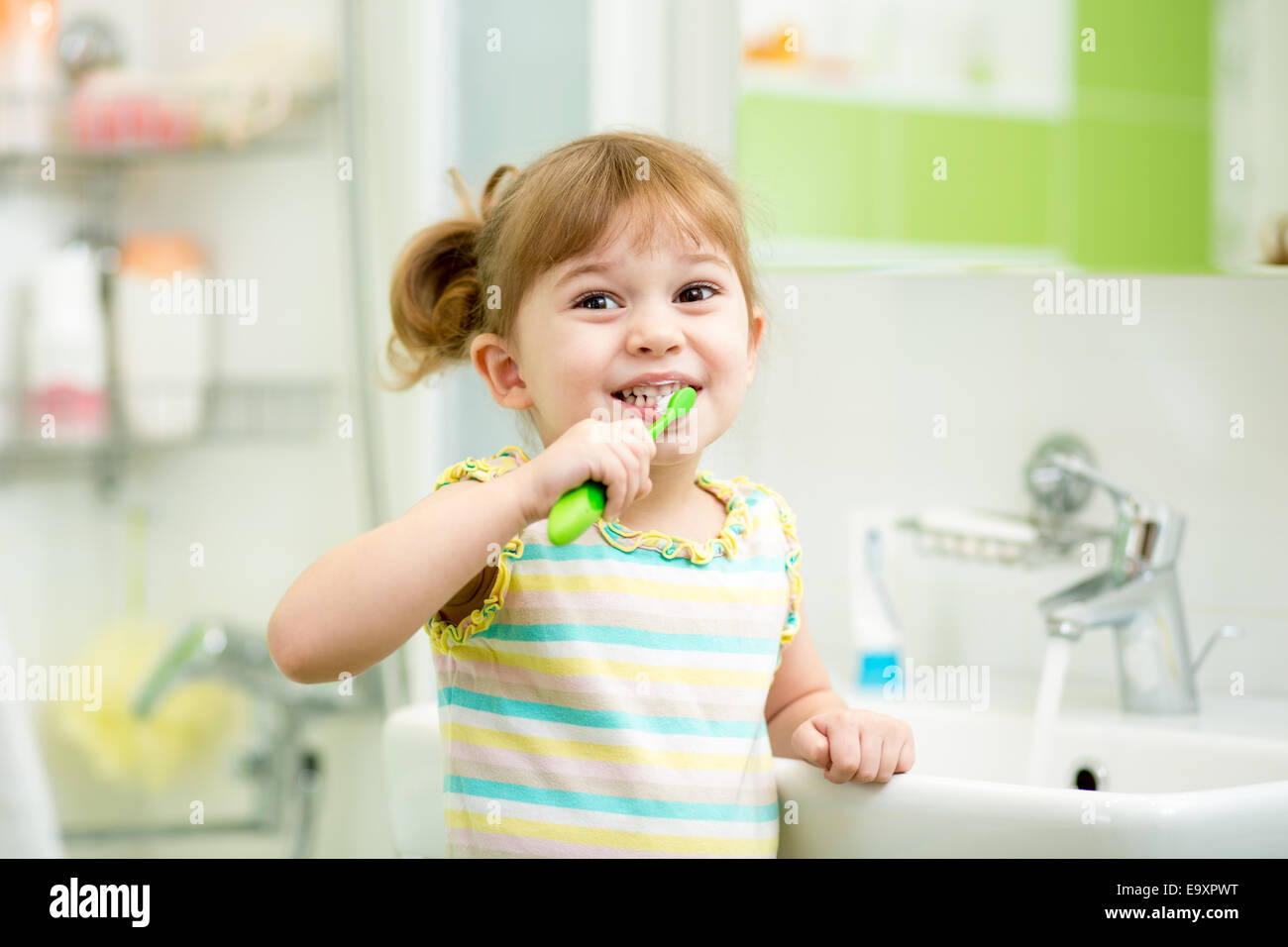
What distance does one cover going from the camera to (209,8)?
1294 mm

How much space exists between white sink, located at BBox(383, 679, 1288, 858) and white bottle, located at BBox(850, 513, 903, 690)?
0.08 metres

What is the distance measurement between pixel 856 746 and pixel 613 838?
130 millimetres

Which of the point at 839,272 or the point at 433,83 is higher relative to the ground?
the point at 433,83

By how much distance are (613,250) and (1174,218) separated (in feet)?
1.75

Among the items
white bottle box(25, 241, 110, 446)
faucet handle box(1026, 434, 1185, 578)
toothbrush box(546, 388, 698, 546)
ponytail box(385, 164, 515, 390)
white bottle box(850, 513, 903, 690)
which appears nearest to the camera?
toothbrush box(546, 388, 698, 546)

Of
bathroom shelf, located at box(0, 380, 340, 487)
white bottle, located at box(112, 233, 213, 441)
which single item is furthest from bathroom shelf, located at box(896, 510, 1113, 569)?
white bottle, located at box(112, 233, 213, 441)

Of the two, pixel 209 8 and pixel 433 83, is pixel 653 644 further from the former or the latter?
pixel 209 8

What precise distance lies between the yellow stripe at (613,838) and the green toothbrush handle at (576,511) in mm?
158

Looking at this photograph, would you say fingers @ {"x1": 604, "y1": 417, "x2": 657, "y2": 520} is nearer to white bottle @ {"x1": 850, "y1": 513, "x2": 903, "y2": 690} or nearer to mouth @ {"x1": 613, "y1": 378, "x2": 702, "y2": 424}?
mouth @ {"x1": 613, "y1": 378, "x2": 702, "y2": 424}

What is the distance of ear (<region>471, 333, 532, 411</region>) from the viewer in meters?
0.64

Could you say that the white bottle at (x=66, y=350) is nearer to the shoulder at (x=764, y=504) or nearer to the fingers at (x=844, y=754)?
the shoulder at (x=764, y=504)

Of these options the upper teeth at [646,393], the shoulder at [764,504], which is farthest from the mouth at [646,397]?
the shoulder at [764,504]

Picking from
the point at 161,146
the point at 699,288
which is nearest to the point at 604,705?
the point at 699,288
